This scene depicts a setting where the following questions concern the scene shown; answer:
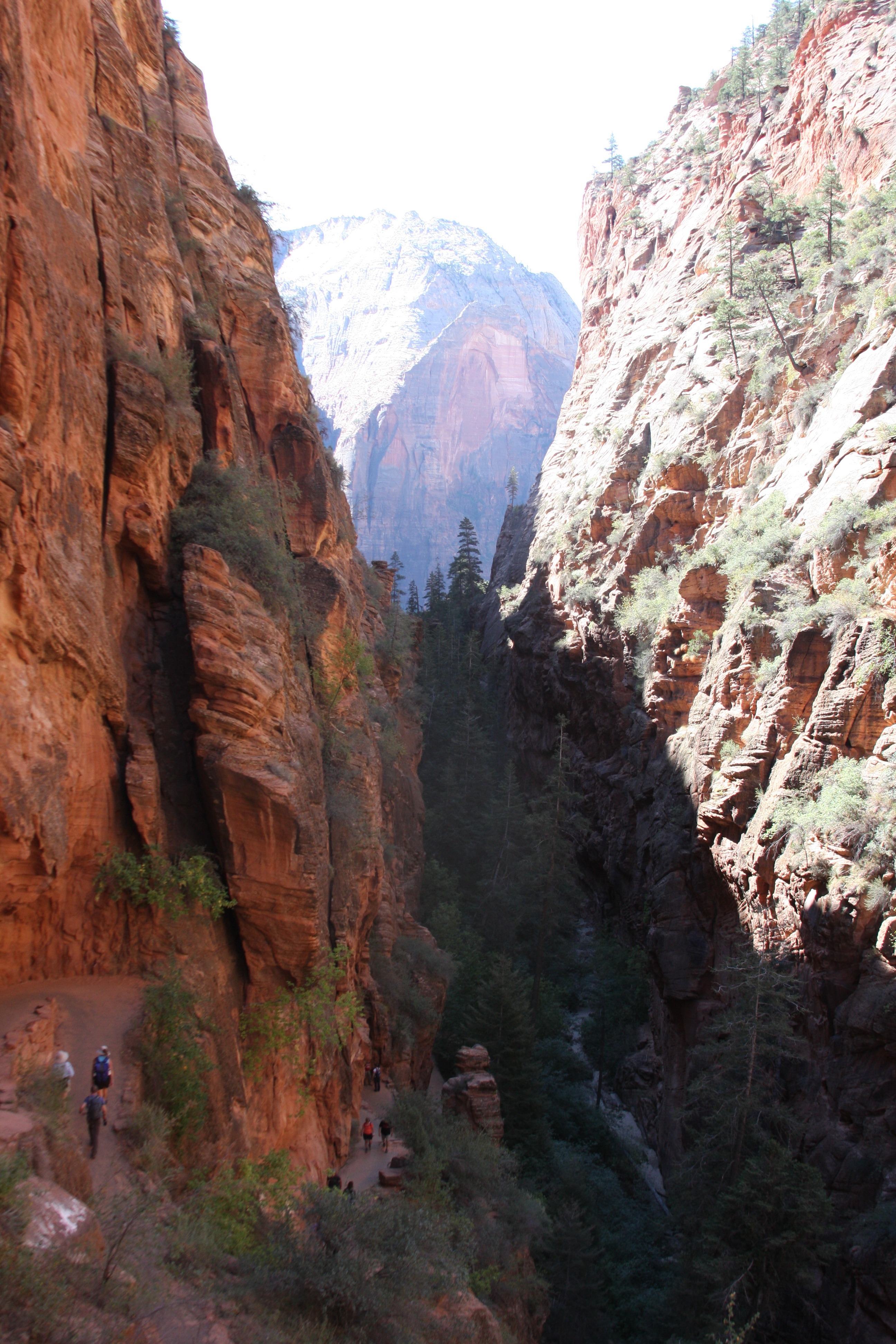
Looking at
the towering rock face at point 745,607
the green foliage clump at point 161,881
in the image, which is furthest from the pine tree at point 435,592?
the green foliage clump at point 161,881

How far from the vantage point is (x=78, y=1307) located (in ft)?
18.5

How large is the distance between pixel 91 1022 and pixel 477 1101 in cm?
1372

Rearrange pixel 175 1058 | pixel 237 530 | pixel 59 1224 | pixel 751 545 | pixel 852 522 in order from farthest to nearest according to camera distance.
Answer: pixel 751 545
pixel 852 522
pixel 237 530
pixel 175 1058
pixel 59 1224

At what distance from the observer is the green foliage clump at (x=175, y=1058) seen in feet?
32.3

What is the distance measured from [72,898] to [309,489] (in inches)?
495

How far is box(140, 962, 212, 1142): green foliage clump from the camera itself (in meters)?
9.85

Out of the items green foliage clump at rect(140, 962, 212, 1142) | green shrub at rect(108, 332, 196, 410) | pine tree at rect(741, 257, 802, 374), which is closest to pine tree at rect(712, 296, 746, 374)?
pine tree at rect(741, 257, 802, 374)

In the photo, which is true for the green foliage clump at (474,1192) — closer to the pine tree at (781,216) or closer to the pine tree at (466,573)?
the pine tree at (781,216)

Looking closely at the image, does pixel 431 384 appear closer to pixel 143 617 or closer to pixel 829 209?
pixel 829 209

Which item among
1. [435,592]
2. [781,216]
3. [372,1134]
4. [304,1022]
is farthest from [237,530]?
[435,592]

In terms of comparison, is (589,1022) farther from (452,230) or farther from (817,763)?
(452,230)

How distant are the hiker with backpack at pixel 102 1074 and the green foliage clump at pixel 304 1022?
4082 millimetres

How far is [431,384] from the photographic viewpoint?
373 feet

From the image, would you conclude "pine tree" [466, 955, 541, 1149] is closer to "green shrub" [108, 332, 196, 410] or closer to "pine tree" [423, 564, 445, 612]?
"green shrub" [108, 332, 196, 410]
